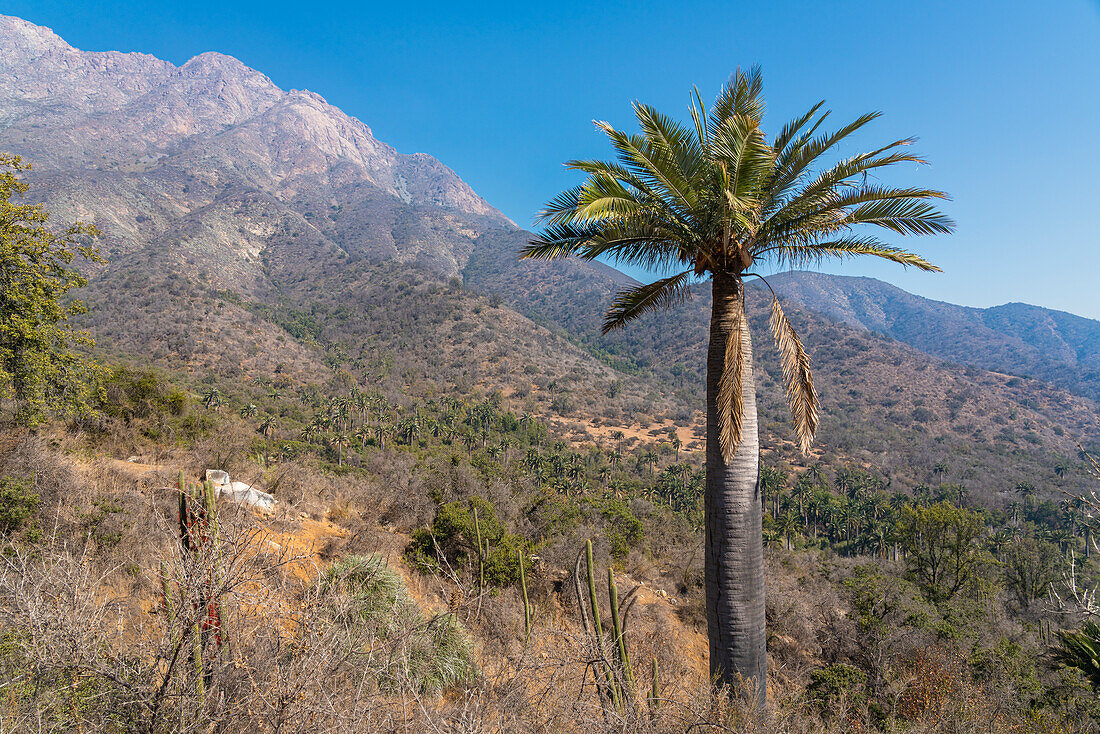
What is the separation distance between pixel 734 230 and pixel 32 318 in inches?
461

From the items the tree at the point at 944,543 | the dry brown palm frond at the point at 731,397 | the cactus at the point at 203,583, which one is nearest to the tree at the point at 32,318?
the cactus at the point at 203,583

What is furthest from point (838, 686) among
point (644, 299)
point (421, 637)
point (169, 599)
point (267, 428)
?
point (267, 428)

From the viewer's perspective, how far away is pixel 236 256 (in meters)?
115

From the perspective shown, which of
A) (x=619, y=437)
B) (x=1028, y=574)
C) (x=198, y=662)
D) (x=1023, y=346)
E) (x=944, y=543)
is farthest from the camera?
(x=1023, y=346)

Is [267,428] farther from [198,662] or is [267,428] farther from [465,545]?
[198,662]

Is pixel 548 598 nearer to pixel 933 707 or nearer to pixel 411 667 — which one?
pixel 411 667

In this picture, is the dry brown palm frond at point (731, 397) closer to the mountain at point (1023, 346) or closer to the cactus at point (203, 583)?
the cactus at point (203, 583)

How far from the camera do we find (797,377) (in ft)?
19.9

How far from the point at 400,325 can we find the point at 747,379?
99953 millimetres

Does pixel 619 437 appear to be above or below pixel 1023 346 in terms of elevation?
below

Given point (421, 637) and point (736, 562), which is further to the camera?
point (736, 562)

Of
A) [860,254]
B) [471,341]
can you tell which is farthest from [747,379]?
[471,341]

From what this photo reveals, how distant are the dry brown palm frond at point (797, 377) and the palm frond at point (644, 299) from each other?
1.34 meters

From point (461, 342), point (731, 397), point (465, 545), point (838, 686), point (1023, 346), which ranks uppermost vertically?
point (1023, 346)
